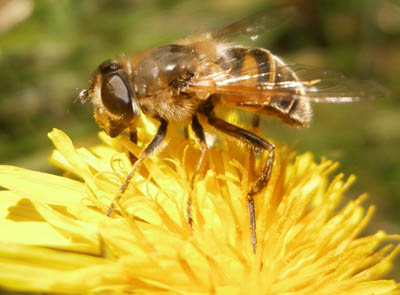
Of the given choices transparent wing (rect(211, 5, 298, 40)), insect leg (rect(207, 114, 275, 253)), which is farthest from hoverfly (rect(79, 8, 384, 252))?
transparent wing (rect(211, 5, 298, 40))

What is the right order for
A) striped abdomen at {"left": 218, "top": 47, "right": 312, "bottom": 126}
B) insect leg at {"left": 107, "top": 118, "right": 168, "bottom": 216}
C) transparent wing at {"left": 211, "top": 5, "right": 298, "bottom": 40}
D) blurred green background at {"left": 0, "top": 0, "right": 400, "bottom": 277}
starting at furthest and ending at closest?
blurred green background at {"left": 0, "top": 0, "right": 400, "bottom": 277}, transparent wing at {"left": 211, "top": 5, "right": 298, "bottom": 40}, striped abdomen at {"left": 218, "top": 47, "right": 312, "bottom": 126}, insect leg at {"left": 107, "top": 118, "right": 168, "bottom": 216}

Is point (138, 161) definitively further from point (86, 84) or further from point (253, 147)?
point (86, 84)

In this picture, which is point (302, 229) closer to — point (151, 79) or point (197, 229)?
point (197, 229)

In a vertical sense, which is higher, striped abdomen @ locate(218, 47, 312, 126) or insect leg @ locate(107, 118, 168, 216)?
striped abdomen @ locate(218, 47, 312, 126)

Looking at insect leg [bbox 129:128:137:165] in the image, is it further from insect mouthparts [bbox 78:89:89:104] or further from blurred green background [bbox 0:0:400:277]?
blurred green background [bbox 0:0:400:277]

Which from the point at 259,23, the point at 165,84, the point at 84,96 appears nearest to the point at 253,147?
the point at 165,84

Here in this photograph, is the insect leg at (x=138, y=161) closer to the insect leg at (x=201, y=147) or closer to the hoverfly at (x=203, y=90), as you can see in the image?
the hoverfly at (x=203, y=90)

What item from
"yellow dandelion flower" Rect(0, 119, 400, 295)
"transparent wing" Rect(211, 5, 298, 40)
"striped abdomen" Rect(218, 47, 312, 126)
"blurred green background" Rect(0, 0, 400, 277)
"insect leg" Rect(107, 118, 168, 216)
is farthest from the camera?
"blurred green background" Rect(0, 0, 400, 277)
